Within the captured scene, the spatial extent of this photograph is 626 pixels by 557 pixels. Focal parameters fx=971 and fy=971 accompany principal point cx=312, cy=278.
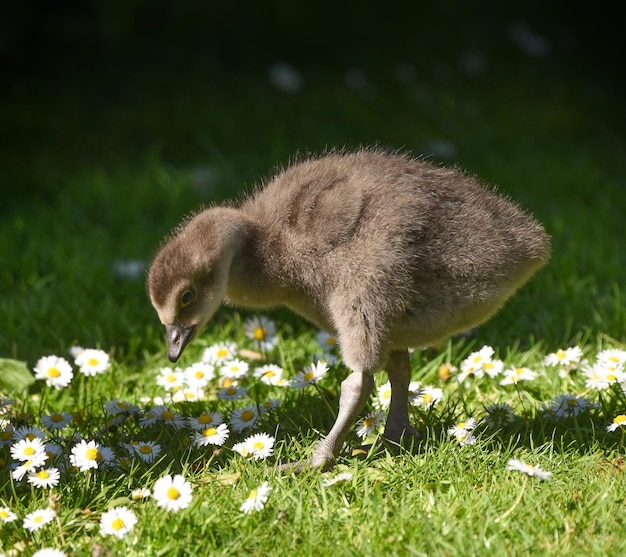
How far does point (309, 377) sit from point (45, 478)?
3.97ft

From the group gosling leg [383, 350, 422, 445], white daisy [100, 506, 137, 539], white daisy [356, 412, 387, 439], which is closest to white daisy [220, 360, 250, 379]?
white daisy [356, 412, 387, 439]

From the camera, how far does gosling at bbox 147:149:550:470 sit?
151 inches

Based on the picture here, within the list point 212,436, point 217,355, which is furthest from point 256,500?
point 217,355

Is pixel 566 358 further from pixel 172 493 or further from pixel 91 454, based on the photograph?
pixel 91 454

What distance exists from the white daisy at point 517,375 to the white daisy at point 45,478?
6.72ft

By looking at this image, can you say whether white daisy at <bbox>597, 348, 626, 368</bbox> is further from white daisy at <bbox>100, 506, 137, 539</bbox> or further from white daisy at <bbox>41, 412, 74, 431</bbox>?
white daisy at <bbox>41, 412, 74, 431</bbox>

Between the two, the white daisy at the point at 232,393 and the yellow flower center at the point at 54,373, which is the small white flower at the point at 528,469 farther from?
the yellow flower center at the point at 54,373

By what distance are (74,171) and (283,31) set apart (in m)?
2.46

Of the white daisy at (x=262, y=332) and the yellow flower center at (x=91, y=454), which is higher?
the yellow flower center at (x=91, y=454)

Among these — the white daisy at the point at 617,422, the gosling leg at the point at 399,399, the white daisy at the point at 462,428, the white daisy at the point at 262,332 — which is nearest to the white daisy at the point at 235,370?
the white daisy at the point at 262,332

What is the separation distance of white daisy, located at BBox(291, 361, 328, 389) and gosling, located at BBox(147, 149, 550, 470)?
225 millimetres

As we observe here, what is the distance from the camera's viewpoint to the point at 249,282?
A: 4.09 metres

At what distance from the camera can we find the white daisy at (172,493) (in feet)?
11.2

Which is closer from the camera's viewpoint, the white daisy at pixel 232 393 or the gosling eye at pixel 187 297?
the gosling eye at pixel 187 297
